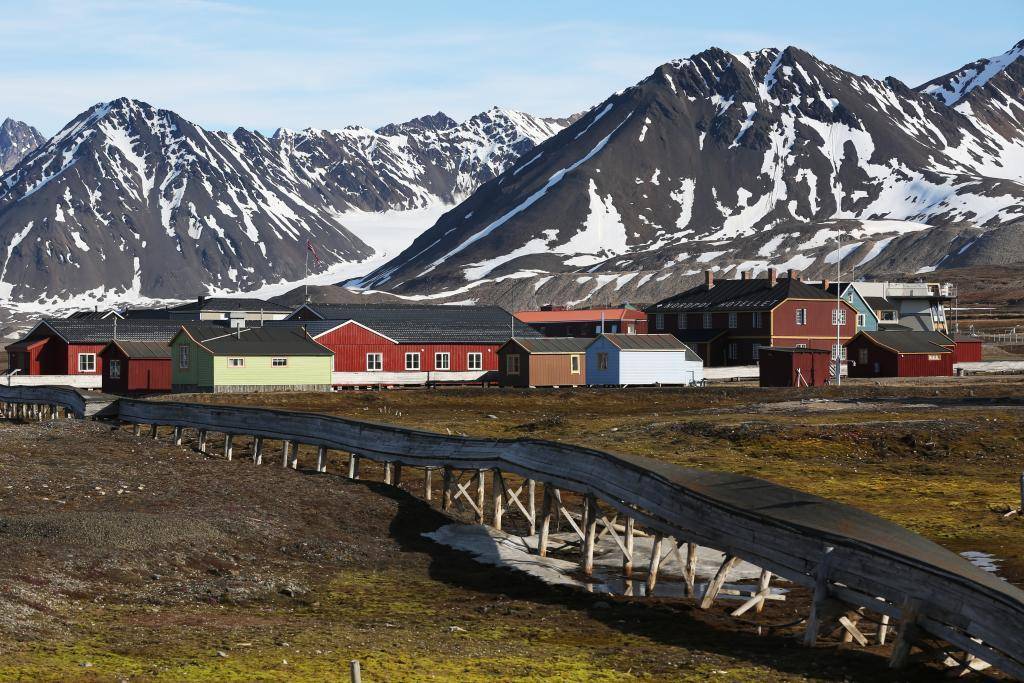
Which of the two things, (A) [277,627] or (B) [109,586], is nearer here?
(A) [277,627]

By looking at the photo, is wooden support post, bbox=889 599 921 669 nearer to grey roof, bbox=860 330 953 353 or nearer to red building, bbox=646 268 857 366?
grey roof, bbox=860 330 953 353

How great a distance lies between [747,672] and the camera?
64.3 ft

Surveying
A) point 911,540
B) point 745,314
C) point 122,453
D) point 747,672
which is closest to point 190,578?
point 747,672

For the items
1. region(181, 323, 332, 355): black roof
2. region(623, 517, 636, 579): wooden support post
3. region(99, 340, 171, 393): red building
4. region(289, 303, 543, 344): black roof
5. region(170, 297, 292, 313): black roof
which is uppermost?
region(170, 297, 292, 313): black roof

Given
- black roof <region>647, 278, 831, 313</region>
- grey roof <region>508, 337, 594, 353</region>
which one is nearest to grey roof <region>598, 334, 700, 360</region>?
grey roof <region>508, 337, 594, 353</region>

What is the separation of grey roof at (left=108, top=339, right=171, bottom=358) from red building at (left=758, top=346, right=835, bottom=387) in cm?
4225

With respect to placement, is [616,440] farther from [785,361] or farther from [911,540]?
[785,361]

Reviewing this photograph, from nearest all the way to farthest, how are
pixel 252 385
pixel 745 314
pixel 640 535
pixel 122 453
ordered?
pixel 640 535
pixel 122 453
pixel 252 385
pixel 745 314

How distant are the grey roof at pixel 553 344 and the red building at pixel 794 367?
12767mm

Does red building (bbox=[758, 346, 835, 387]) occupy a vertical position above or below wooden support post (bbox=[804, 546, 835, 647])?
above

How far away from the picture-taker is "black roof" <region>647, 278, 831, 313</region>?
120 meters

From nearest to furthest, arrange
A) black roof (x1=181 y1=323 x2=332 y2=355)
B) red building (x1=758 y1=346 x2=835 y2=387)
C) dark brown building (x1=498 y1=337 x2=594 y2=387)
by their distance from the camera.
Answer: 1. black roof (x1=181 y1=323 x2=332 y2=355)
2. red building (x1=758 y1=346 x2=835 y2=387)
3. dark brown building (x1=498 y1=337 x2=594 y2=387)

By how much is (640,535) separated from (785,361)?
202 feet

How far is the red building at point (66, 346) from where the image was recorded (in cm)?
10294
